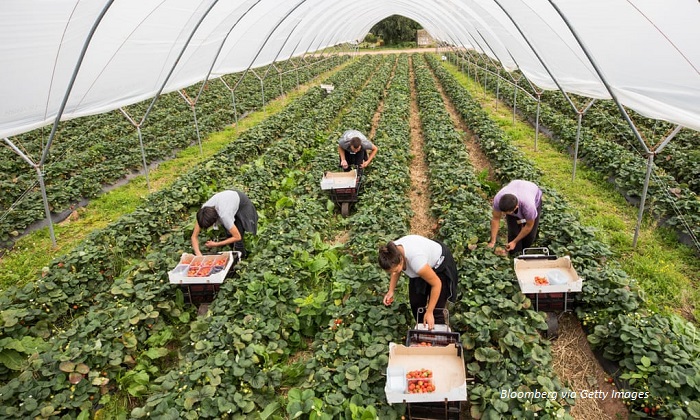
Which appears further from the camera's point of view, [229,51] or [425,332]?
[229,51]

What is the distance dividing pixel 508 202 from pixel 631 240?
3171mm

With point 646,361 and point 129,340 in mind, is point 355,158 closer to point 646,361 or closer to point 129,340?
point 129,340

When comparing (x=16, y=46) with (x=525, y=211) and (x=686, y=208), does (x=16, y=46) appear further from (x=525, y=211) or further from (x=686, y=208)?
(x=686, y=208)

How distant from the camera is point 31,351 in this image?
454 centimetres

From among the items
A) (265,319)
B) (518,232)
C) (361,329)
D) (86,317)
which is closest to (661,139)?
(518,232)

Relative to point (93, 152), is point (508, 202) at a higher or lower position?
lower

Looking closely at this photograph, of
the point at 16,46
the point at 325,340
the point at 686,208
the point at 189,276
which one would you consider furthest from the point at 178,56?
the point at 686,208

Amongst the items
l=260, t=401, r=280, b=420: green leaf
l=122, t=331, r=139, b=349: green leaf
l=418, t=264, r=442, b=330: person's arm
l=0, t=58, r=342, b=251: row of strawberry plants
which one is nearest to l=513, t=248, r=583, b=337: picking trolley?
l=418, t=264, r=442, b=330: person's arm

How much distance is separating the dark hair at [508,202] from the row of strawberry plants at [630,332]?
1106mm

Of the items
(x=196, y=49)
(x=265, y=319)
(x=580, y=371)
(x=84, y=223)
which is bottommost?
(x=580, y=371)

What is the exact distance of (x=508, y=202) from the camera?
493cm

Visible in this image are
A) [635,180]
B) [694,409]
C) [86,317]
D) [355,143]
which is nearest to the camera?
[694,409]

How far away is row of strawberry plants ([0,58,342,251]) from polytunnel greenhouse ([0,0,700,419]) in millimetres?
93

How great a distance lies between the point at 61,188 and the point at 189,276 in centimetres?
557
